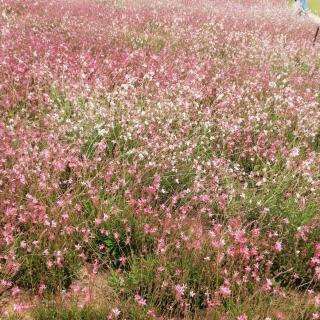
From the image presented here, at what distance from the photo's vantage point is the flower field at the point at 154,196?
10.1 ft

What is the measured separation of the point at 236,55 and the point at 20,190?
21.1 feet

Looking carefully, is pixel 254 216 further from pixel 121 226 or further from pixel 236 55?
pixel 236 55

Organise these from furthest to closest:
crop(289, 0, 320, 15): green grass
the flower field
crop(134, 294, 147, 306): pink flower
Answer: crop(289, 0, 320, 15): green grass → the flower field → crop(134, 294, 147, 306): pink flower

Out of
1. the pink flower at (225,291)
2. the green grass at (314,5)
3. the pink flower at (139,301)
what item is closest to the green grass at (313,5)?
the green grass at (314,5)

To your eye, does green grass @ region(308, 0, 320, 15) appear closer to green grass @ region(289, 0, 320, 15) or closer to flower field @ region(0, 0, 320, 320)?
green grass @ region(289, 0, 320, 15)

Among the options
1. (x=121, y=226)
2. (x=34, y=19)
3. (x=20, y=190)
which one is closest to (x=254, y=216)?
(x=121, y=226)

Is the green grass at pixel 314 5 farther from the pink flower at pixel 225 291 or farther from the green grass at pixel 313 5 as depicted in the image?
the pink flower at pixel 225 291

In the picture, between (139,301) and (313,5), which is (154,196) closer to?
(139,301)

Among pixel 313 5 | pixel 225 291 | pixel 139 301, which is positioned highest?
pixel 313 5

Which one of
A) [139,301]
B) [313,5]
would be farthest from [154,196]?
[313,5]

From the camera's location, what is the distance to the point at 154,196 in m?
4.16

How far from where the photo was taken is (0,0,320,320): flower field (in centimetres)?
308

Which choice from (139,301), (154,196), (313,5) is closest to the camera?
(139,301)

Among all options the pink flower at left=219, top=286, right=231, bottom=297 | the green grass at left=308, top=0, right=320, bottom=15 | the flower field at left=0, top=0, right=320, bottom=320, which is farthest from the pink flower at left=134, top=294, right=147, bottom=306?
the green grass at left=308, top=0, right=320, bottom=15
